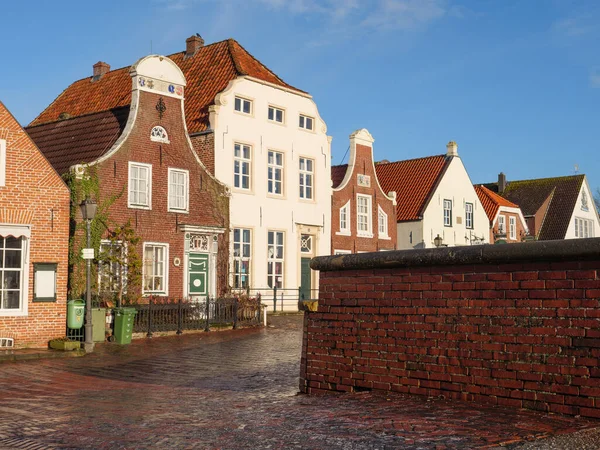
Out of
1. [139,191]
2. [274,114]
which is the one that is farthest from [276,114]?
[139,191]

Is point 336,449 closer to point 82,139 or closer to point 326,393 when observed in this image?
point 326,393

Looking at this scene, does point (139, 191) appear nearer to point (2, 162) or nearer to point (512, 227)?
point (2, 162)

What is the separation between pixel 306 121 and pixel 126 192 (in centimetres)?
1092

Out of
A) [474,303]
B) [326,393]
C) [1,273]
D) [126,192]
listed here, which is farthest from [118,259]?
[474,303]

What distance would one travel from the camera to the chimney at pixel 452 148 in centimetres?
4247

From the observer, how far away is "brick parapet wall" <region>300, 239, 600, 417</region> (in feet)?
23.3

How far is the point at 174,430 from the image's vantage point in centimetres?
753

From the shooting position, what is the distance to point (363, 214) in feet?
118

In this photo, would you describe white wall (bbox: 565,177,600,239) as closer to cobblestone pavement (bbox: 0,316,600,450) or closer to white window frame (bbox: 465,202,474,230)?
white window frame (bbox: 465,202,474,230)

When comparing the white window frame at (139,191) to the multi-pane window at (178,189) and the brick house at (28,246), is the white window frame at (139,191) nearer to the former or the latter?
the multi-pane window at (178,189)

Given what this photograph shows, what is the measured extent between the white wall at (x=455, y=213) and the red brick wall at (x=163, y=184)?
618 inches

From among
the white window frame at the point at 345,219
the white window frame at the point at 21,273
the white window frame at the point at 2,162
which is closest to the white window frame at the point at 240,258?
the white window frame at the point at 345,219

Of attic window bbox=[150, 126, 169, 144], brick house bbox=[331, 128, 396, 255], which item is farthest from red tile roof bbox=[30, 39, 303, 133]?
brick house bbox=[331, 128, 396, 255]

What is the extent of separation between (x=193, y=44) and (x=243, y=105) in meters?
5.71
